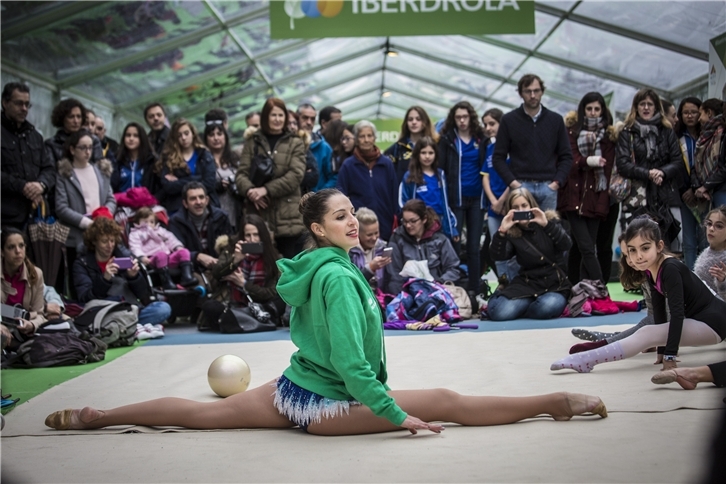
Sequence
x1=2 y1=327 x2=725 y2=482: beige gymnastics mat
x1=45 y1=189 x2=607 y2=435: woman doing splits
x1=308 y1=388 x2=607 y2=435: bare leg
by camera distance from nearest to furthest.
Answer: x1=2 y1=327 x2=725 y2=482: beige gymnastics mat < x1=45 y1=189 x2=607 y2=435: woman doing splits < x1=308 y1=388 x2=607 y2=435: bare leg

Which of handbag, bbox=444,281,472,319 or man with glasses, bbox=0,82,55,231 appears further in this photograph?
handbag, bbox=444,281,472,319

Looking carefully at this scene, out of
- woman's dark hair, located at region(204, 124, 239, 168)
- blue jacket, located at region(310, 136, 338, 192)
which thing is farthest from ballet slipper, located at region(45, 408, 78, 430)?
woman's dark hair, located at region(204, 124, 239, 168)

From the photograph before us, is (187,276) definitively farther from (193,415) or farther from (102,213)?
(193,415)

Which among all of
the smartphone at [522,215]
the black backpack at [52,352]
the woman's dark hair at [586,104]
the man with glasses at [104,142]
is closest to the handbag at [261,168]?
the man with glasses at [104,142]

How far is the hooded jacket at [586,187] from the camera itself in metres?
7.12

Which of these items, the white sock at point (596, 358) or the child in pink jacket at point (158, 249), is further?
the child in pink jacket at point (158, 249)

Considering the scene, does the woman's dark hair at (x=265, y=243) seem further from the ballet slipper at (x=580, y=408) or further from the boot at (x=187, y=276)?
the ballet slipper at (x=580, y=408)

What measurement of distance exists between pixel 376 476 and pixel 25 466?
1.26 meters

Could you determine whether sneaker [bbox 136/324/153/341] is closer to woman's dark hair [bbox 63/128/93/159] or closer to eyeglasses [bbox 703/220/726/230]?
woman's dark hair [bbox 63/128/93/159]

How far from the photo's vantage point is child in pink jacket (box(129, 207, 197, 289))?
7.45 m

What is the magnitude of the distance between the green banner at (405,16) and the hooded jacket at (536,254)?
204 cm

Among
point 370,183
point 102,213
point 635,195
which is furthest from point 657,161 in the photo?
point 102,213

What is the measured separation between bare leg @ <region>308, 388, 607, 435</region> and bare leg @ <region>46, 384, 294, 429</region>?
0.23 meters

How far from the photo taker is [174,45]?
10.7 meters
